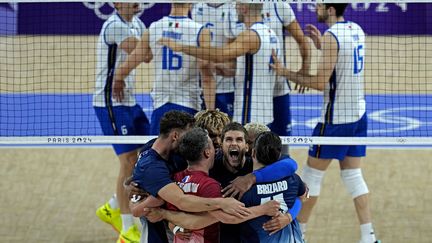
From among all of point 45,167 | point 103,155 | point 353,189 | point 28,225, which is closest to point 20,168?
point 45,167

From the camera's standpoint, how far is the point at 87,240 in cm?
993

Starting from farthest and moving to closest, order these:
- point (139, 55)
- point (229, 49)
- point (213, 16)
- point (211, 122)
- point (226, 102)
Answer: point (213, 16), point (226, 102), point (139, 55), point (229, 49), point (211, 122)

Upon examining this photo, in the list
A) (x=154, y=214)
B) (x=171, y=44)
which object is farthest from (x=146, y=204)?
(x=171, y=44)

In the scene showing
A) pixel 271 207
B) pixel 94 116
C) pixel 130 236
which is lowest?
pixel 130 236

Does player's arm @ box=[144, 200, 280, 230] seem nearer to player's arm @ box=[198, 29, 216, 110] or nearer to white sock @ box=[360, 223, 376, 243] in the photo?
player's arm @ box=[198, 29, 216, 110]

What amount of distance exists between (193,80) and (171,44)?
0.59m

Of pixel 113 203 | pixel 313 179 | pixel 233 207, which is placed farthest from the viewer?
pixel 113 203

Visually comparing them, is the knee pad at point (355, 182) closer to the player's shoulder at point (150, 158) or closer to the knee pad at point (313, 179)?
the knee pad at point (313, 179)

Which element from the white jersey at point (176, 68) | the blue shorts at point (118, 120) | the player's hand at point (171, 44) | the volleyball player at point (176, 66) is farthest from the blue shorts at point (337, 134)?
the blue shorts at point (118, 120)

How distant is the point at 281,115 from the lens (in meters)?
10.1

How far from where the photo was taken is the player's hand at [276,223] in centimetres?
625

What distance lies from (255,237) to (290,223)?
1.45ft

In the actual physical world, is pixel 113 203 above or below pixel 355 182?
below

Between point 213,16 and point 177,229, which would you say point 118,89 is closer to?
point 213,16
